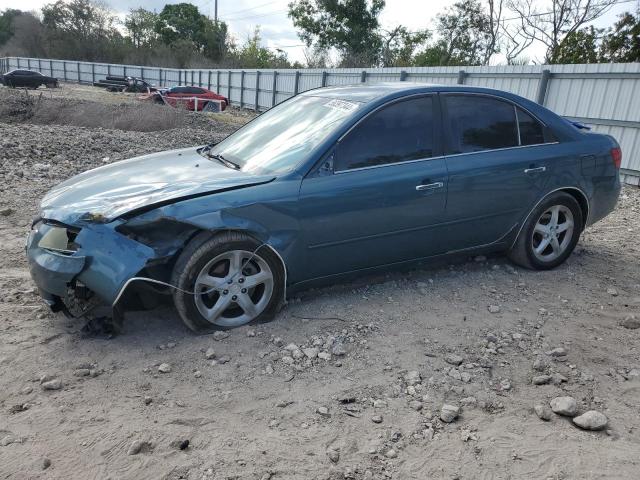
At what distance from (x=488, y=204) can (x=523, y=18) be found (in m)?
33.0

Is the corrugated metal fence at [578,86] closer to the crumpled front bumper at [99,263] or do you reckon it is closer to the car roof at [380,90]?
the car roof at [380,90]

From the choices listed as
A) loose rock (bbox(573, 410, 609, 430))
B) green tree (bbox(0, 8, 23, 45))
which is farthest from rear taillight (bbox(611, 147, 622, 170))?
green tree (bbox(0, 8, 23, 45))

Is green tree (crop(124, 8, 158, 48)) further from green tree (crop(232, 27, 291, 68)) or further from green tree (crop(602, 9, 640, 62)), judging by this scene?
green tree (crop(602, 9, 640, 62))

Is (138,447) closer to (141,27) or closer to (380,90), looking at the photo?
(380,90)

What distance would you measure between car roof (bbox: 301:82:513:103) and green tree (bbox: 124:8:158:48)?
7167 cm

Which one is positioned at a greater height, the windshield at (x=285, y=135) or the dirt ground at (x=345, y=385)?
the windshield at (x=285, y=135)

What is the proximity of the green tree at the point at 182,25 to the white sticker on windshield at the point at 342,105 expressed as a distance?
68.1 m

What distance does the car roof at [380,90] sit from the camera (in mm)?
4172

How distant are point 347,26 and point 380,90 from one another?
1714 inches

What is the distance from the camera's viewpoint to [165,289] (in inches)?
134

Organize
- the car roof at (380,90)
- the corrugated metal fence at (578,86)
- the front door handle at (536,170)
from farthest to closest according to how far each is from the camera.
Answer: the corrugated metal fence at (578,86) < the front door handle at (536,170) < the car roof at (380,90)

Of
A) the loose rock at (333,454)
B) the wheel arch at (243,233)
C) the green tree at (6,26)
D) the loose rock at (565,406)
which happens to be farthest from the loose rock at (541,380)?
the green tree at (6,26)

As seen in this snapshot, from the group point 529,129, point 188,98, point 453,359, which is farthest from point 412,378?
point 188,98

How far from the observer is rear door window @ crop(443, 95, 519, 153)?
431 cm
